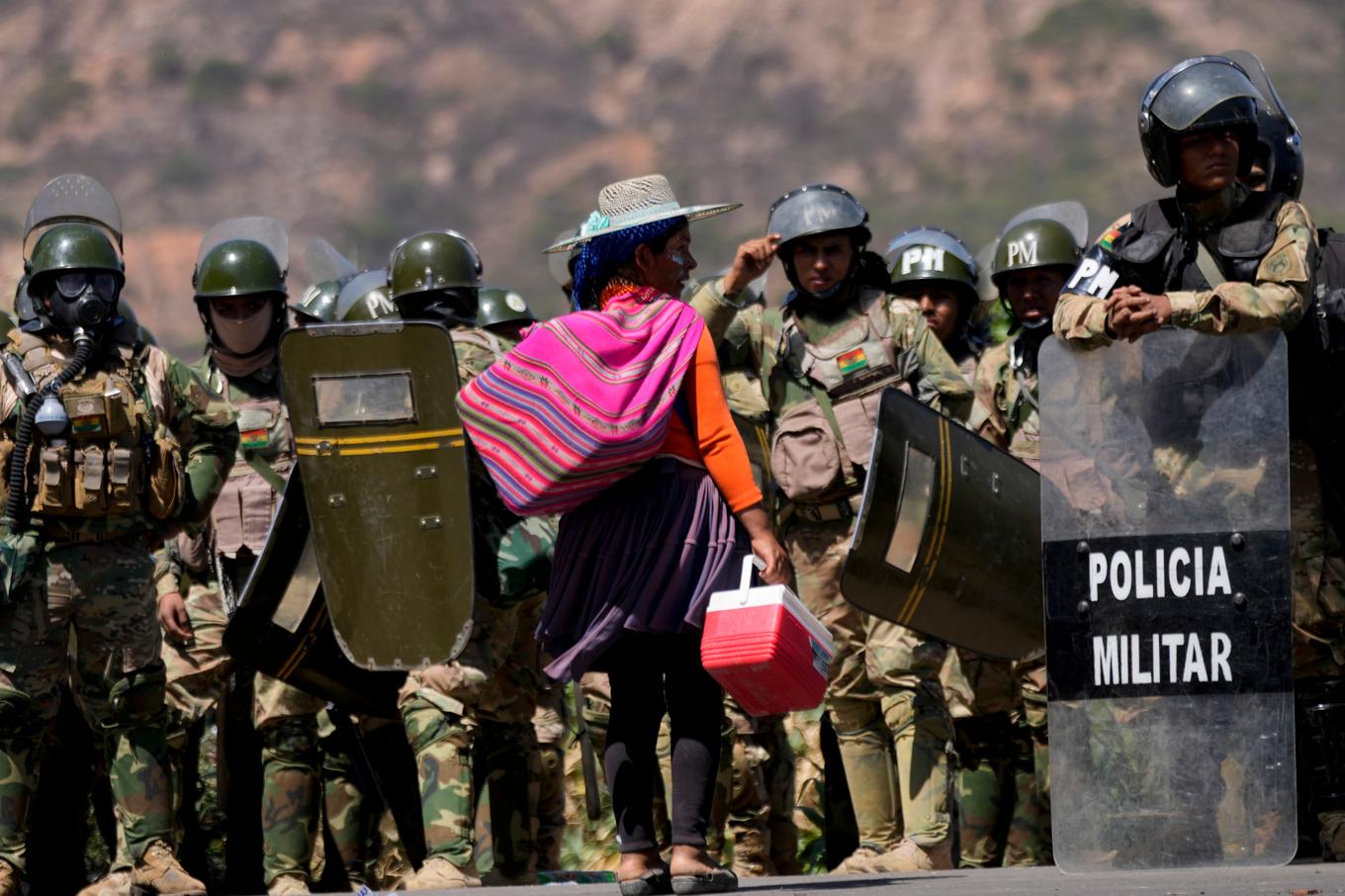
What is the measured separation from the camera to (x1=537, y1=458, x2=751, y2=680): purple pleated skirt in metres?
6.38

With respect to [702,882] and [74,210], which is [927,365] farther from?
[702,882]

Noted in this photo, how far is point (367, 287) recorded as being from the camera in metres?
10.7

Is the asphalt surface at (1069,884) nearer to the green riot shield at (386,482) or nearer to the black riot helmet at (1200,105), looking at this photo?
the green riot shield at (386,482)

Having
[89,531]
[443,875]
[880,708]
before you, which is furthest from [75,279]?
[880,708]

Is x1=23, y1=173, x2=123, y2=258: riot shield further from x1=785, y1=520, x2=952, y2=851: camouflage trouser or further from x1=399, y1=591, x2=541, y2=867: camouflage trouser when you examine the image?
x1=785, y1=520, x2=952, y2=851: camouflage trouser

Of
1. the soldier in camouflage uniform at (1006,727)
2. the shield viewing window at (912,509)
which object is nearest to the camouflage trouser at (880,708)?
the soldier in camouflage uniform at (1006,727)

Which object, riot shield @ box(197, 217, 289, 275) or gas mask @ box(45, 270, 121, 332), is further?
riot shield @ box(197, 217, 289, 275)

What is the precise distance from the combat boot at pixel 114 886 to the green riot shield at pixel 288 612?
0.80m

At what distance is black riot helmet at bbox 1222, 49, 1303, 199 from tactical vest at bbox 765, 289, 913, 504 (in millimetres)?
1908

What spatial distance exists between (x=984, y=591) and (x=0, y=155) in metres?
77.5

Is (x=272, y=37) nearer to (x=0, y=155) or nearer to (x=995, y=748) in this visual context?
(x=0, y=155)

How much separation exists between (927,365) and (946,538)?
138cm

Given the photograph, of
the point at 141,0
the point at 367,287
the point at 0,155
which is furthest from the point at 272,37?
the point at 367,287

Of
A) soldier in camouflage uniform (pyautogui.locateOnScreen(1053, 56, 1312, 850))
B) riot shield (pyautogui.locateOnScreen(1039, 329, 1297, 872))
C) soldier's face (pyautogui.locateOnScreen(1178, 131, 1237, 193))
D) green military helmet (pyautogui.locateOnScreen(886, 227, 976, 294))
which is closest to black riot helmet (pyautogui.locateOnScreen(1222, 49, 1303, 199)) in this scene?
soldier in camouflage uniform (pyautogui.locateOnScreen(1053, 56, 1312, 850))
